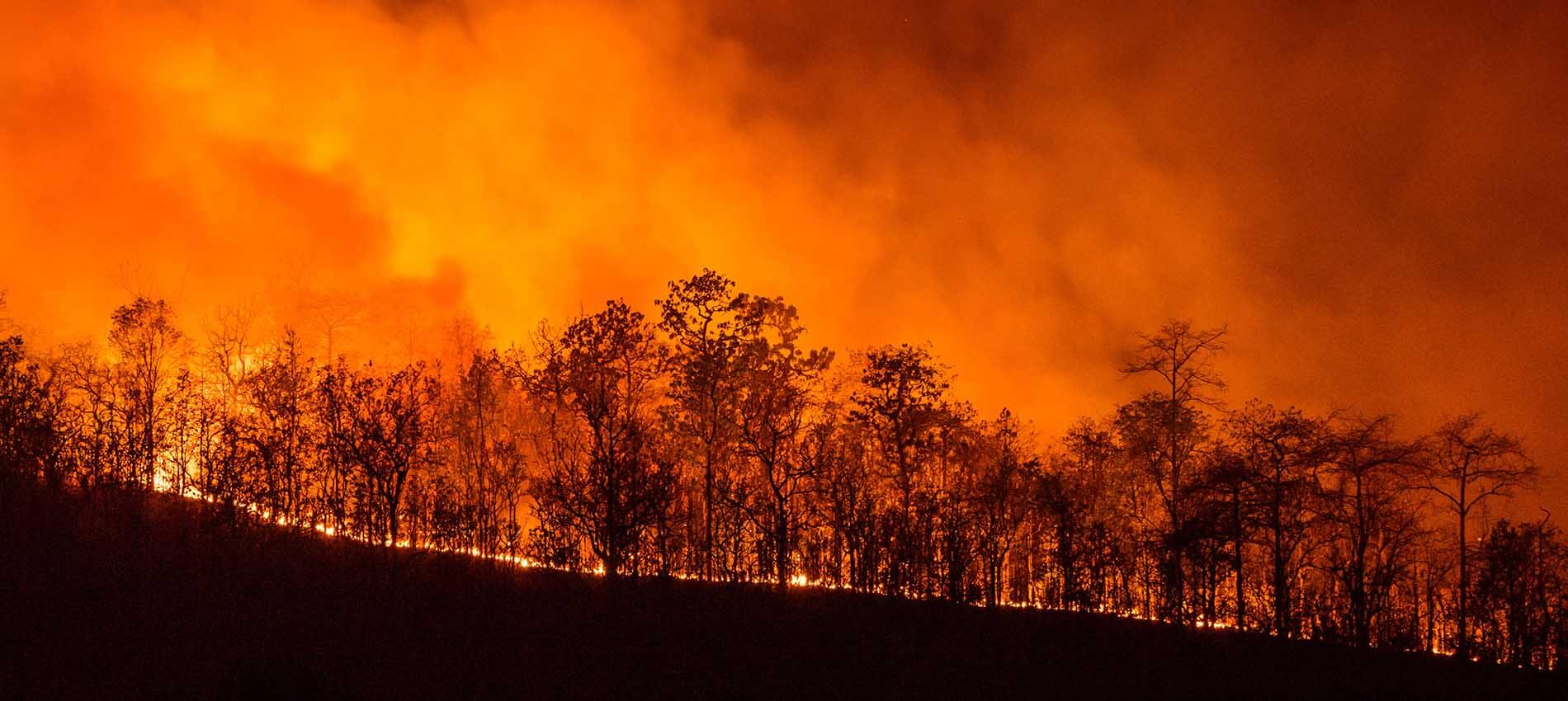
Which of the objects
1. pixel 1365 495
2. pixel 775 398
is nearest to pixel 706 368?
pixel 775 398

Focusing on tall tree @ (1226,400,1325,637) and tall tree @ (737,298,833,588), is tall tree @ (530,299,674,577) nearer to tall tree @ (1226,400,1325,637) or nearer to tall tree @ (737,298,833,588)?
tall tree @ (737,298,833,588)

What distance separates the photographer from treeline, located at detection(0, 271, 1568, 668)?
37.3 m

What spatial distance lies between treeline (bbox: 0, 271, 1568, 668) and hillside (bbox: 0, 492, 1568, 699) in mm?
4212

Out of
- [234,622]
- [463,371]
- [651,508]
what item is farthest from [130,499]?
[463,371]

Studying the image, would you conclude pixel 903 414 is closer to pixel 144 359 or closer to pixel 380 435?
pixel 380 435

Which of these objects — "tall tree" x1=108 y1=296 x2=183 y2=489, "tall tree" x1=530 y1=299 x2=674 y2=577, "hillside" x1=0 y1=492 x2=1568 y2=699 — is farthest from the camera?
"tall tree" x1=108 y1=296 x2=183 y2=489

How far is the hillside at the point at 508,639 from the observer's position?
19281 mm

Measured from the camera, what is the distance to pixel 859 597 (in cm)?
3366

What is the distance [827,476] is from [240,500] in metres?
22.0

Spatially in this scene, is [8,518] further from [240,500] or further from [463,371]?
[463,371]

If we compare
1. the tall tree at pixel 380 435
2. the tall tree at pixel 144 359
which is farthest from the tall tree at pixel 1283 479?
the tall tree at pixel 144 359

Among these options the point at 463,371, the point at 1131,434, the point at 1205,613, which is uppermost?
the point at 463,371

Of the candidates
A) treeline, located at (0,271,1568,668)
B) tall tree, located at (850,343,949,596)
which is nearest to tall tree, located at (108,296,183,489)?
treeline, located at (0,271,1568,668)

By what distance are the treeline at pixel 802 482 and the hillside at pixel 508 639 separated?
13.8 feet
